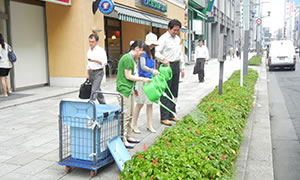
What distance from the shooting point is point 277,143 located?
5.64m

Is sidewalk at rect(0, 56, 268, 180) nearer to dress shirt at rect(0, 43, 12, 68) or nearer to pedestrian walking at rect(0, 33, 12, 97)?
pedestrian walking at rect(0, 33, 12, 97)

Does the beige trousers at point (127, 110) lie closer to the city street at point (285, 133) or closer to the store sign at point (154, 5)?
the city street at point (285, 133)

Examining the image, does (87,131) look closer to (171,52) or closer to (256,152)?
(256,152)

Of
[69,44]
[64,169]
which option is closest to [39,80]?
[69,44]

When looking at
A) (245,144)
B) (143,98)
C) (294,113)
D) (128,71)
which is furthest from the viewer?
(294,113)

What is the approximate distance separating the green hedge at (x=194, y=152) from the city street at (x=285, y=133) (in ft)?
2.46

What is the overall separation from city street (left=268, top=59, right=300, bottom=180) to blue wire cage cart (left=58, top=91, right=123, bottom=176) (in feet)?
7.83

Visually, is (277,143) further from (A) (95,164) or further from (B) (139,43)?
(A) (95,164)

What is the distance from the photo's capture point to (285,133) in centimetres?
627

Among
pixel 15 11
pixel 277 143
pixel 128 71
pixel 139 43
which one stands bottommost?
pixel 277 143

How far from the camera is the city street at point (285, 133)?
441 centimetres

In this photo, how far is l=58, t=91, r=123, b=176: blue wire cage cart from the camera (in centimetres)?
355

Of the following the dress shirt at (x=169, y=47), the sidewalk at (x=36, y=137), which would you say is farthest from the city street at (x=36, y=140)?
the dress shirt at (x=169, y=47)

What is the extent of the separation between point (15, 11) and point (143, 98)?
7529 millimetres
